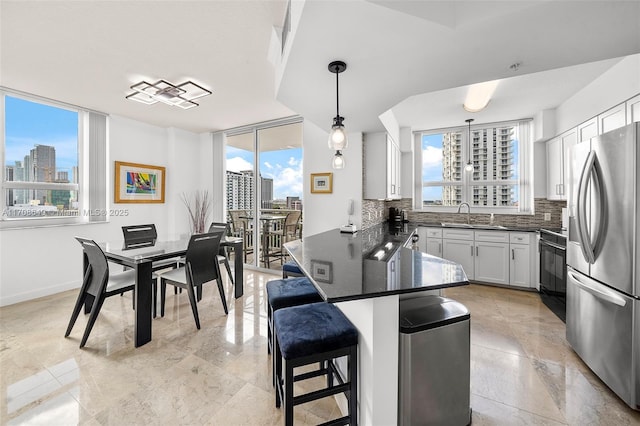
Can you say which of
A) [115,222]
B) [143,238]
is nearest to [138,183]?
[115,222]

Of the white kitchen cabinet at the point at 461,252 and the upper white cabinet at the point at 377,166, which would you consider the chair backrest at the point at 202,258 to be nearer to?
the upper white cabinet at the point at 377,166

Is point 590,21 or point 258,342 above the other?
point 590,21

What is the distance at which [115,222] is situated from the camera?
430cm

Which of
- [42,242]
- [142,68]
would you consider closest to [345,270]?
[142,68]

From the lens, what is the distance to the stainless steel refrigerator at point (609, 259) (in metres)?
1.61

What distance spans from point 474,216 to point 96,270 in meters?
5.10

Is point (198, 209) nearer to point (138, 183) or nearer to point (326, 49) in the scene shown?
point (138, 183)

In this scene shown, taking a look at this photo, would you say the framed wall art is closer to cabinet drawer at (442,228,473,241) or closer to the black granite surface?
the black granite surface

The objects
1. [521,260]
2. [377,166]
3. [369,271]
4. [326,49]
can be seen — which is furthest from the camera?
[521,260]

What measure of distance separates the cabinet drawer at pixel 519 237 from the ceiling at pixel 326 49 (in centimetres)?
171

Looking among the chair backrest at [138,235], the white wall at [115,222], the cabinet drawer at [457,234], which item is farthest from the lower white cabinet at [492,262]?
the white wall at [115,222]

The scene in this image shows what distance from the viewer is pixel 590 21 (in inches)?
51.6

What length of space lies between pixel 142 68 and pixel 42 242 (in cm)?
279

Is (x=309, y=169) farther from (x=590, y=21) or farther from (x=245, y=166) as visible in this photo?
(x=590, y=21)
